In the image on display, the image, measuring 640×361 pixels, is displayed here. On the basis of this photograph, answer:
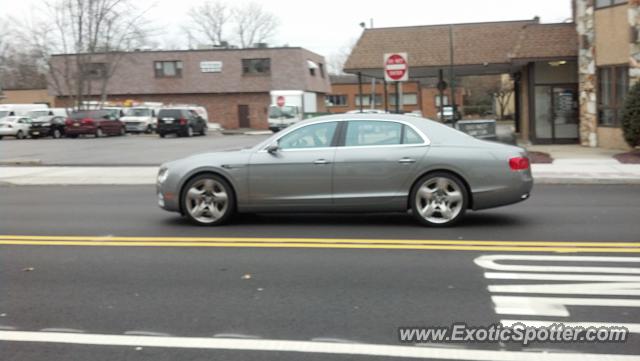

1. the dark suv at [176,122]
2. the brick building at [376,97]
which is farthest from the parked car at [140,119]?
the brick building at [376,97]

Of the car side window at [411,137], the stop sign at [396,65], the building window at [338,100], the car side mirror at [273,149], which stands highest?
the building window at [338,100]

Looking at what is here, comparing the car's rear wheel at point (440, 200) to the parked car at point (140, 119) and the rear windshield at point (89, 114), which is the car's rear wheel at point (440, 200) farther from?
the parked car at point (140, 119)

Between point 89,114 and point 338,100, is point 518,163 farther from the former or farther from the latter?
point 338,100

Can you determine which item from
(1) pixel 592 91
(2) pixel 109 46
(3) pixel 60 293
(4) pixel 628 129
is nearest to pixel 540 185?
(4) pixel 628 129

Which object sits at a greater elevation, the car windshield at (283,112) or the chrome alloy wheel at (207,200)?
the car windshield at (283,112)

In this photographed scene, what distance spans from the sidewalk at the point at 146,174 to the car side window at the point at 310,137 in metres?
6.90

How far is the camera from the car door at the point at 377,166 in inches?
334

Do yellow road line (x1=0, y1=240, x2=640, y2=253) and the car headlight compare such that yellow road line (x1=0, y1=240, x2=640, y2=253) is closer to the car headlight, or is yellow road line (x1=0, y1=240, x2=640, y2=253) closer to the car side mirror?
the car headlight

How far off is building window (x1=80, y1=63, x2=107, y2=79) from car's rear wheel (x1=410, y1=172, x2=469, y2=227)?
4442cm

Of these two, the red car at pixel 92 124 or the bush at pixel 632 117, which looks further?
the red car at pixel 92 124

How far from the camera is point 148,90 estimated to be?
181 feet

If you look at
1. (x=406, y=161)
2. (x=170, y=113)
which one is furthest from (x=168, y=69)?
(x=406, y=161)

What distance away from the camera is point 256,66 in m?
54.1

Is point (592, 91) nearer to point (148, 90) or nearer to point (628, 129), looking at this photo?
point (628, 129)
